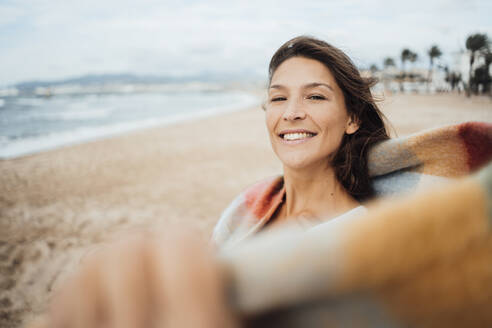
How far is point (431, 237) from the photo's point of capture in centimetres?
38

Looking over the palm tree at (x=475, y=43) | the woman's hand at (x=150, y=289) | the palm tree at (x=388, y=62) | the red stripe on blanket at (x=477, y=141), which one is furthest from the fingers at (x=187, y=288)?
the palm tree at (x=388, y=62)

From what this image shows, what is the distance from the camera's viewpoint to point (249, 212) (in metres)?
1.94

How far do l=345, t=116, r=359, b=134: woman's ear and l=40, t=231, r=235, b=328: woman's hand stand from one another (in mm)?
1689

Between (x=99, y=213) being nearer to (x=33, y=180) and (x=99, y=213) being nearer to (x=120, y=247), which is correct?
(x=33, y=180)

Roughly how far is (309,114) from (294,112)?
0.10 meters

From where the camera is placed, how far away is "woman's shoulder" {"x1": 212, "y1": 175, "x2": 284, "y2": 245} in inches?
73.2

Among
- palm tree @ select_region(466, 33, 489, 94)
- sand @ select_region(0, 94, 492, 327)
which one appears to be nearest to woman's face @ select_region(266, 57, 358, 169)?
sand @ select_region(0, 94, 492, 327)

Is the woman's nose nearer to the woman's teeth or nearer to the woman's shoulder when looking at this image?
the woman's teeth

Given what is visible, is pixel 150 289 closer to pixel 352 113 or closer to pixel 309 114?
pixel 309 114

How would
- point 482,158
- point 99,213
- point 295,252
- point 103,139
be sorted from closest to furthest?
point 295,252 < point 482,158 < point 99,213 < point 103,139

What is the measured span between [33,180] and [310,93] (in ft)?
29.0

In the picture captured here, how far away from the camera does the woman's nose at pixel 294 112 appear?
69.8 inches

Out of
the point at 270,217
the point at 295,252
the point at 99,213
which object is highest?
the point at 295,252

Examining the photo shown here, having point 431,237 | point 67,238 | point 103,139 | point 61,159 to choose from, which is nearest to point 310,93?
point 431,237
